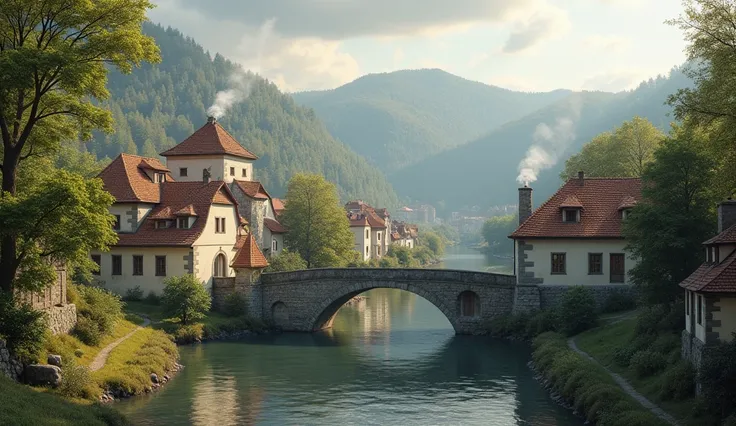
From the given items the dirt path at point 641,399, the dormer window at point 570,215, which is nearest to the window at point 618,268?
the dormer window at point 570,215

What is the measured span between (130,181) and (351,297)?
59.9 feet

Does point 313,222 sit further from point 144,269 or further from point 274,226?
point 144,269

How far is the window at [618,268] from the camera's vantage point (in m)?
53.3

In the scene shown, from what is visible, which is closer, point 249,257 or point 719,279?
point 719,279

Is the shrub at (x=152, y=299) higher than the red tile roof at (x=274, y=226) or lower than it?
lower

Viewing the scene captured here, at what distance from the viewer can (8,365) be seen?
3141 centimetres

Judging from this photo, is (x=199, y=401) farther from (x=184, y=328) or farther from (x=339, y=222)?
(x=339, y=222)

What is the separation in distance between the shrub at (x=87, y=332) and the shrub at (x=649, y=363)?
995 inches

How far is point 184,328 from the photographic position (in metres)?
53.1

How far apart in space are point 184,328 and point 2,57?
25892 mm

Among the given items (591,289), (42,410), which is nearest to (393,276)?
(591,289)

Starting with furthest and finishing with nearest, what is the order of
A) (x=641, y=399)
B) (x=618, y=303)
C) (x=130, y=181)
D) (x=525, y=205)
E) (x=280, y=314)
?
1. (x=130, y=181)
2. (x=280, y=314)
3. (x=525, y=205)
4. (x=618, y=303)
5. (x=641, y=399)

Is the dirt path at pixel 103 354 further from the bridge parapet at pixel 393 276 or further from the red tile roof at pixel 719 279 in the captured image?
the red tile roof at pixel 719 279

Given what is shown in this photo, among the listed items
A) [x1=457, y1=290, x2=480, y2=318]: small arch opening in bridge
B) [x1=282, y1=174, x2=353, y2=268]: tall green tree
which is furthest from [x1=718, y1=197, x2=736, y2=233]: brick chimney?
[x1=282, y1=174, x2=353, y2=268]: tall green tree
